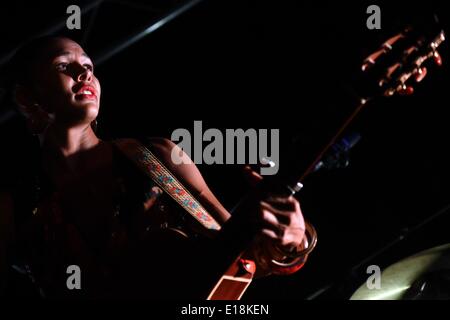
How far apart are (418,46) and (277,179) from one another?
53 centimetres

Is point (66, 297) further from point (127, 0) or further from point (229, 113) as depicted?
point (127, 0)

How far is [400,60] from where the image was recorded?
149 cm

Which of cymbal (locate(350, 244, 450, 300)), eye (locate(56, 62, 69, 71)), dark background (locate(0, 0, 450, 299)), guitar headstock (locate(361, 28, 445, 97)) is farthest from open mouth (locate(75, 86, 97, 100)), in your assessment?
cymbal (locate(350, 244, 450, 300))

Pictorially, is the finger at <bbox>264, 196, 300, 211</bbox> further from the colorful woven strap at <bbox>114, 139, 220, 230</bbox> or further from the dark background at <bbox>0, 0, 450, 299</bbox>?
the dark background at <bbox>0, 0, 450, 299</bbox>

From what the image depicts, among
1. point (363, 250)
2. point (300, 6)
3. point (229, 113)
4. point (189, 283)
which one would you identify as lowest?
point (189, 283)

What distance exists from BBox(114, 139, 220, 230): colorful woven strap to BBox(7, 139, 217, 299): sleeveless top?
0.03 meters

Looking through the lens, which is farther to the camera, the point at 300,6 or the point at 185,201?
the point at 300,6

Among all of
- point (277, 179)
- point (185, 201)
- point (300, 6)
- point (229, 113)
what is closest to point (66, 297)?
point (185, 201)

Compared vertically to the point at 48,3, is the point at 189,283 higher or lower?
lower

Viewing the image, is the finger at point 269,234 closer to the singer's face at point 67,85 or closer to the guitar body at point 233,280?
the guitar body at point 233,280

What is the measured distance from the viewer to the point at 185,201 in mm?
2051

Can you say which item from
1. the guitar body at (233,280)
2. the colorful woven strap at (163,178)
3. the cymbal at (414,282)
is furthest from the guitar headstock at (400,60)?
the cymbal at (414,282)

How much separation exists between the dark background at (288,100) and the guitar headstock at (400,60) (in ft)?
3.70

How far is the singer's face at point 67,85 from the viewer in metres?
2.10
